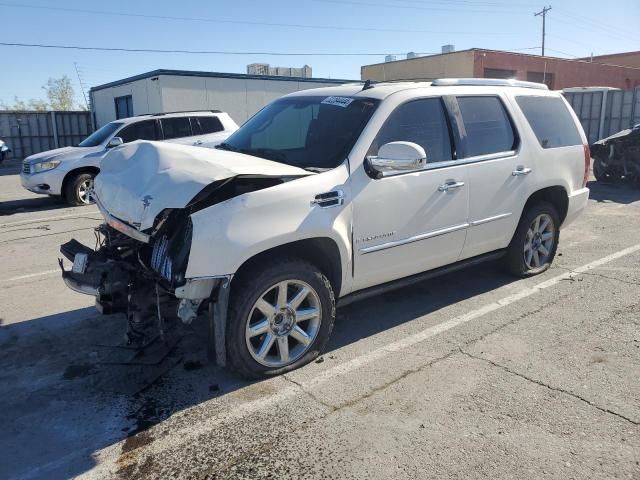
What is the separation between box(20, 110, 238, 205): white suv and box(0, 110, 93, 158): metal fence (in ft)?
47.5

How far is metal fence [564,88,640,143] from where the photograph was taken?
17.2m

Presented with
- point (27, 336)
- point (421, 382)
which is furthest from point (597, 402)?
point (27, 336)

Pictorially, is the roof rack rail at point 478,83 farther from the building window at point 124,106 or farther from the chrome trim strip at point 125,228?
the building window at point 124,106

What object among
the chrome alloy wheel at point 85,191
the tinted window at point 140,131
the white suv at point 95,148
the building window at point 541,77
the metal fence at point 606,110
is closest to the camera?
the white suv at point 95,148

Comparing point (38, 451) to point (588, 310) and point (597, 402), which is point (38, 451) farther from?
point (588, 310)

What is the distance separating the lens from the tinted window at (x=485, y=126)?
4.64m

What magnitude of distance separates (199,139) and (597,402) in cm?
1023

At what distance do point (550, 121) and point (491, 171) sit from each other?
4.21 ft

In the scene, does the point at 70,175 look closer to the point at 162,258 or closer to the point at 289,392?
the point at 162,258

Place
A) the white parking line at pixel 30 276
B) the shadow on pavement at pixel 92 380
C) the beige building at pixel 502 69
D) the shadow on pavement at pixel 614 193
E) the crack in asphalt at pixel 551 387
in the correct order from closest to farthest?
1. the shadow on pavement at pixel 92 380
2. the crack in asphalt at pixel 551 387
3. the white parking line at pixel 30 276
4. the shadow on pavement at pixel 614 193
5. the beige building at pixel 502 69

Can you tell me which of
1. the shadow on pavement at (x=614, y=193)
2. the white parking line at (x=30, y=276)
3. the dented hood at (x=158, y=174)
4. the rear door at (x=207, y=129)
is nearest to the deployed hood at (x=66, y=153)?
the rear door at (x=207, y=129)

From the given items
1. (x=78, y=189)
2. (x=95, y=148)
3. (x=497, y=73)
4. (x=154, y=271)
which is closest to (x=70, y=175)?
(x=78, y=189)

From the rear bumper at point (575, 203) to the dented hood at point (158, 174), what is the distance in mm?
3423

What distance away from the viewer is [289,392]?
11.4 ft
